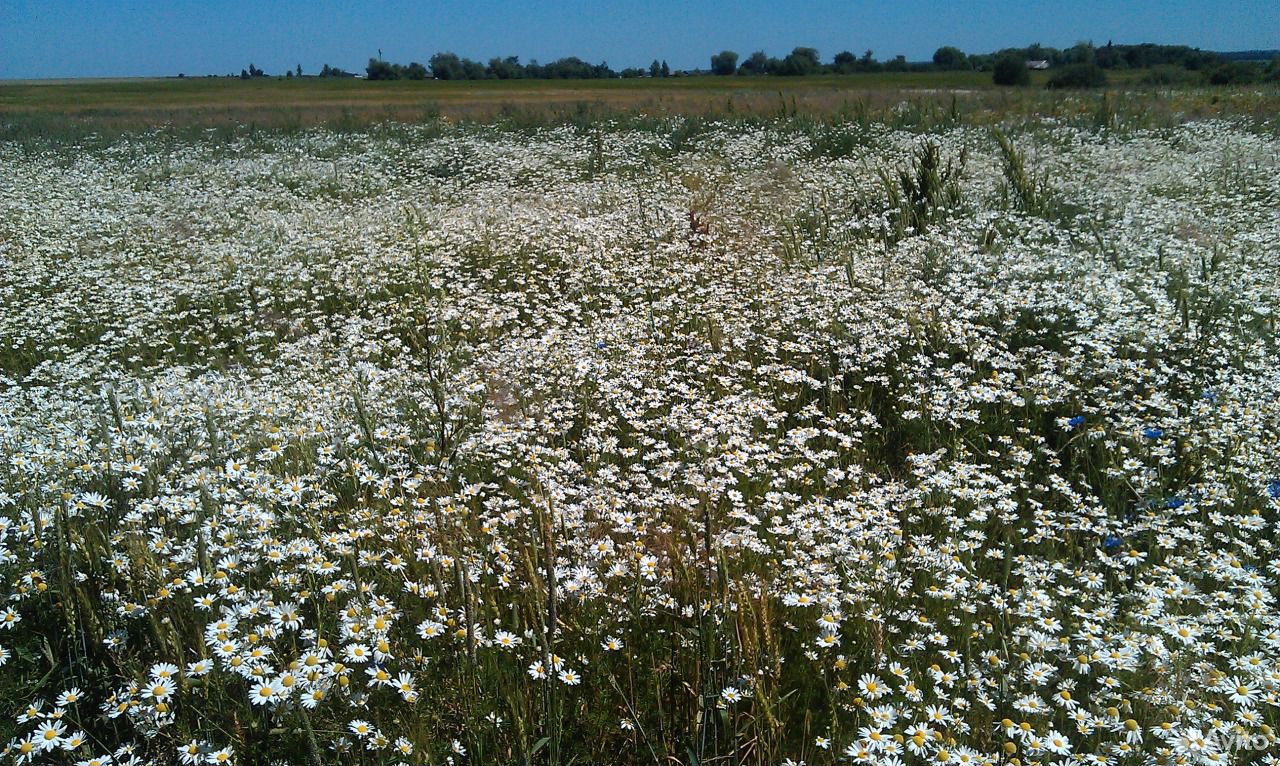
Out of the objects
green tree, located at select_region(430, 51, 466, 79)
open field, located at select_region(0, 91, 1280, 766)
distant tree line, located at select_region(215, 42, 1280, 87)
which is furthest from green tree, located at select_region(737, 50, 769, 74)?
open field, located at select_region(0, 91, 1280, 766)

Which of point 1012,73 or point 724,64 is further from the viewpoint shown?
point 724,64

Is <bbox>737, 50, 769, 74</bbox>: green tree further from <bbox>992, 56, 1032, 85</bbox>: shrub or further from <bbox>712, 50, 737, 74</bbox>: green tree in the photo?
<bbox>992, 56, 1032, 85</bbox>: shrub

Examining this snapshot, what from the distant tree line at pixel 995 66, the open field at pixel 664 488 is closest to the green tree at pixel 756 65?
the distant tree line at pixel 995 66

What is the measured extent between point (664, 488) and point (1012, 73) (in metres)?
46.5

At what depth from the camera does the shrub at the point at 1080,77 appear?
29531mm

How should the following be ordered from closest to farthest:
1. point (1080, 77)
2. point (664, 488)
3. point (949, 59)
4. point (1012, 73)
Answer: point (664, 488), point (1080, 77), point (1012, 73), point (949, 59)

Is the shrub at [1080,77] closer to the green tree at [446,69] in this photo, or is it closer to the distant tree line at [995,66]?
the distant tree line at [995,66]

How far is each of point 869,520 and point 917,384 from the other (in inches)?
71.7

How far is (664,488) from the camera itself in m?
4.12

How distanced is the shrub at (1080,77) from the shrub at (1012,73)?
348 inches

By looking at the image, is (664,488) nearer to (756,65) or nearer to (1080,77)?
(1080,77)

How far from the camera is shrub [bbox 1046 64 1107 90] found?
29531 mm

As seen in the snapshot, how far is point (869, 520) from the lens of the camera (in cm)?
376

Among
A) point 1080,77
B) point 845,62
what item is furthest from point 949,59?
point 1080,77
